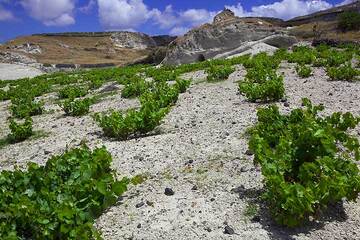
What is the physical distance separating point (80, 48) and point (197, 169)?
97.7m

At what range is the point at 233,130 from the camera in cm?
928

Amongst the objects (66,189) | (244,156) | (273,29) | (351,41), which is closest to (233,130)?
(244,156)

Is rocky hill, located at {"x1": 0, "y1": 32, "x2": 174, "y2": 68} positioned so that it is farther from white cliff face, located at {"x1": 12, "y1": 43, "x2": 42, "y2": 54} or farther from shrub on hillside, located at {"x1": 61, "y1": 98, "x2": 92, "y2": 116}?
shrub on hillside, located at {"x1": 61, "y1": 98, "x2": 92, "y2": 116}

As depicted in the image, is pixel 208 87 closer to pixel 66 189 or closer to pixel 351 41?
pixel 66 189

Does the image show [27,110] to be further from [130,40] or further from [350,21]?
[130,40]

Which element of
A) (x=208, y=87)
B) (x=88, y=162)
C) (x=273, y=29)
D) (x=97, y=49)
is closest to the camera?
(x=88, y=162)

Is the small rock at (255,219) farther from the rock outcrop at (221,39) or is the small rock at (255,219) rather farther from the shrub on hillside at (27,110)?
the rock outcrop at (221,39)

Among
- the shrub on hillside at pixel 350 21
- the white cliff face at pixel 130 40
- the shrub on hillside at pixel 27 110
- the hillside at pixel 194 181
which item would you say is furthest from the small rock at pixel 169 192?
the white cliff face at pixel 130 40

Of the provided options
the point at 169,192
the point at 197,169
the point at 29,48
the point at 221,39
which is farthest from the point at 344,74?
the point at 29,48

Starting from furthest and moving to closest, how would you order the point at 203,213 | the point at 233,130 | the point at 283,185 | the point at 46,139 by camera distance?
the point at 46,139 → the point at 233,130 → the point at 203,213 → the point at 283,185

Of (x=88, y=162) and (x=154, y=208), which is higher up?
(x=88, y=162)

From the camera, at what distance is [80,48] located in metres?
102

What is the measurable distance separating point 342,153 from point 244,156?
1.48m

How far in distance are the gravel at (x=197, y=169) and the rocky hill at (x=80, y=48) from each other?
2334 inches
